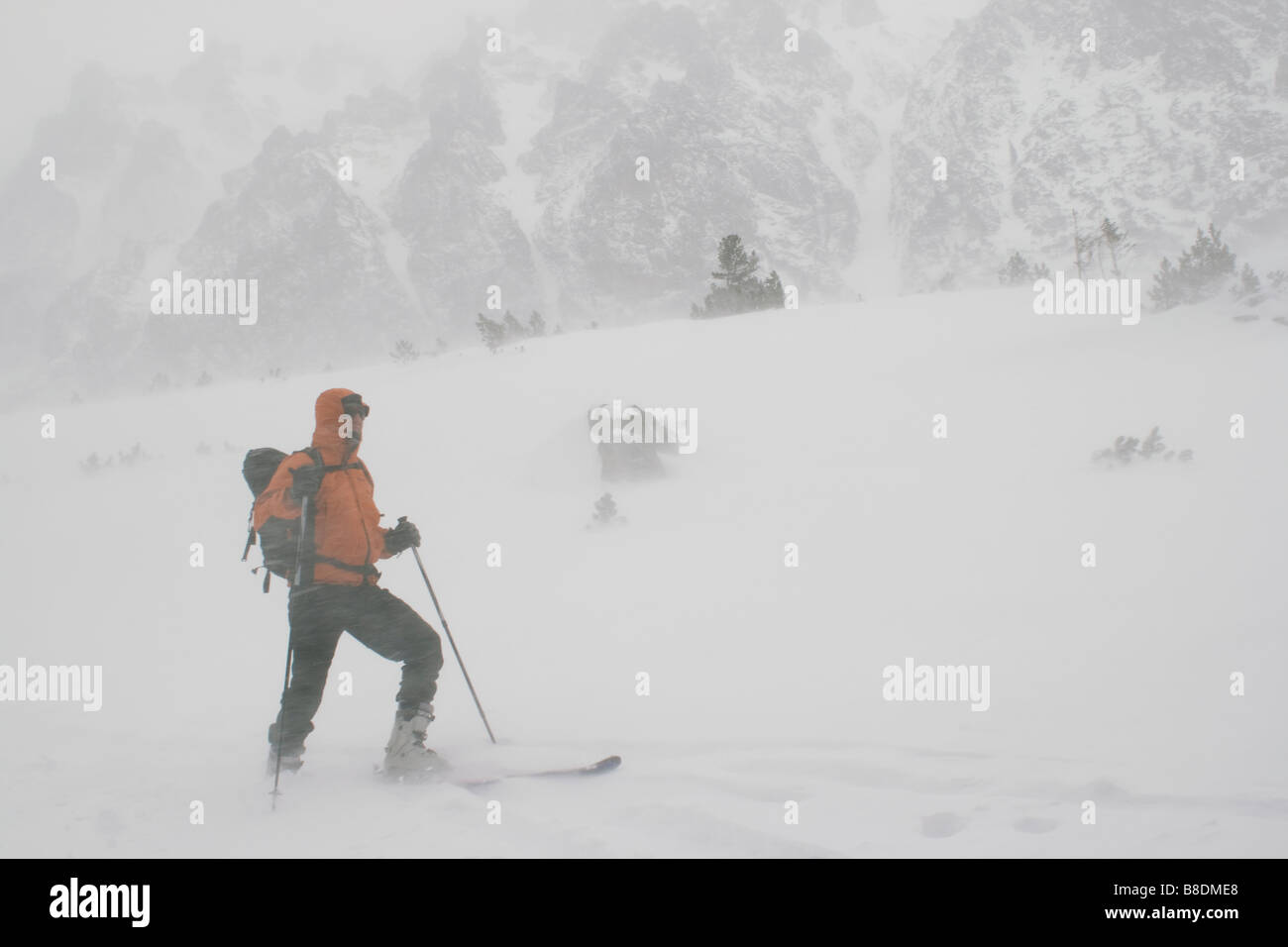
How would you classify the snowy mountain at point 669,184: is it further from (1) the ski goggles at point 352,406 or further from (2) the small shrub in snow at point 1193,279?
(1) the ski goggles at point 352,406

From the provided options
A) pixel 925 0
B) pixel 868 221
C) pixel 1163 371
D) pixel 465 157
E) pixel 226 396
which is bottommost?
pixel 1163 371

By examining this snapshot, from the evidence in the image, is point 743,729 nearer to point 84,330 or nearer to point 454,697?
point 454,697

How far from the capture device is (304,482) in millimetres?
3697

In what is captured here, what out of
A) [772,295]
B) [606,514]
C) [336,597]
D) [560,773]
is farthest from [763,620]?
[772,295]

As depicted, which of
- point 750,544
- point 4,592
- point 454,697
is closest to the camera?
point 454,697

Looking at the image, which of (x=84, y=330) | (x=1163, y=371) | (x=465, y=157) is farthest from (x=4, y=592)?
(x=84, y=330)

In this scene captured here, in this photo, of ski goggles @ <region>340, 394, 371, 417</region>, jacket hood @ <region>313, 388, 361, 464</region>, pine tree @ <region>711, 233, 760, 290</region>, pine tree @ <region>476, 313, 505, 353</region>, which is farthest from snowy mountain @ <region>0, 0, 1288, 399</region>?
jacket hood @ <region>313, 388, 361, 464</region>

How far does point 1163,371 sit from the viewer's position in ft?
33.3

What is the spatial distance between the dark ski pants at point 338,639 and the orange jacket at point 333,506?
0.10m

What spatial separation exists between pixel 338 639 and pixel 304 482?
87 cm

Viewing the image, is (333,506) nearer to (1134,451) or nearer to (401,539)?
(401,539)

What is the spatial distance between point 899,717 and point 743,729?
900 millimetres

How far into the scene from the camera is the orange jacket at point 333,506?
150 inches

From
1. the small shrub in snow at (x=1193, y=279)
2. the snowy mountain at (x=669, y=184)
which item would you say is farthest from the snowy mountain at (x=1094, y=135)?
the small shrub in snow at (x=1193, y=279)
